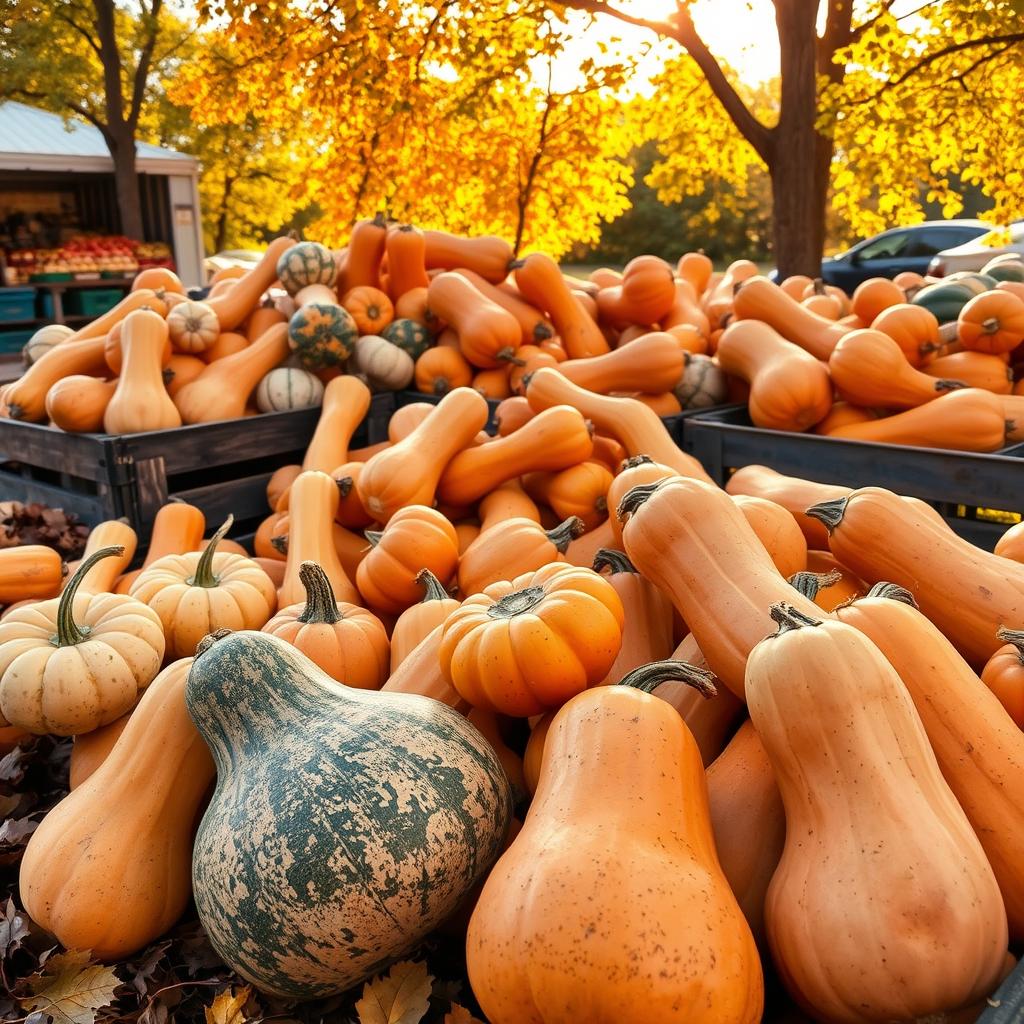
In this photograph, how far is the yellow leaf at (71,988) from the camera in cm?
131

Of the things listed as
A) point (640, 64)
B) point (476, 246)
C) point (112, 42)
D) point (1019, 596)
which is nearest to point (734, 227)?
point (112, 42)

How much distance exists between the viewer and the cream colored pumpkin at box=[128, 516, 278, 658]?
212cm

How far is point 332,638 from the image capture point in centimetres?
193

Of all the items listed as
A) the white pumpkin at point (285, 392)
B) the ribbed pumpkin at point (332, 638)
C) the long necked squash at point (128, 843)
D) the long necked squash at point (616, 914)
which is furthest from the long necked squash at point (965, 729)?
the white pumpkin at point (285, 392)

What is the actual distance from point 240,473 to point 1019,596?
326 cm

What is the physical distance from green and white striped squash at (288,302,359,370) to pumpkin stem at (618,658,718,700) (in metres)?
3.08

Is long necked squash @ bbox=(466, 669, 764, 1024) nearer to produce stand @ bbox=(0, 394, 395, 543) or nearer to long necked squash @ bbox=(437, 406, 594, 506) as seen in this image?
long necked squash @ bbox=(437, 406, 594, 506)

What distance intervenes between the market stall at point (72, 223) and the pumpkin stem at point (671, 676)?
55.7 ft

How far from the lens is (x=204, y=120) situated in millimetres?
10320

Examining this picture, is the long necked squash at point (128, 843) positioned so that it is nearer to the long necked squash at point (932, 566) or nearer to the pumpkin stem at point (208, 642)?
the pumpkin stem at point (208, 642)

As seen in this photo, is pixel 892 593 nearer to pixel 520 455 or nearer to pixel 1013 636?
pixel 1013 636

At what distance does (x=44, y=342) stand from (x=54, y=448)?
52.6 inches

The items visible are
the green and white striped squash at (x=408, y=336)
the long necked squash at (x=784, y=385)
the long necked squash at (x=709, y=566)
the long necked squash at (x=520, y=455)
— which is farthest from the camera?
the green and white striped squash at (x=408, y=336)

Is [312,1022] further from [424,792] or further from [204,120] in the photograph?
[204,120]
